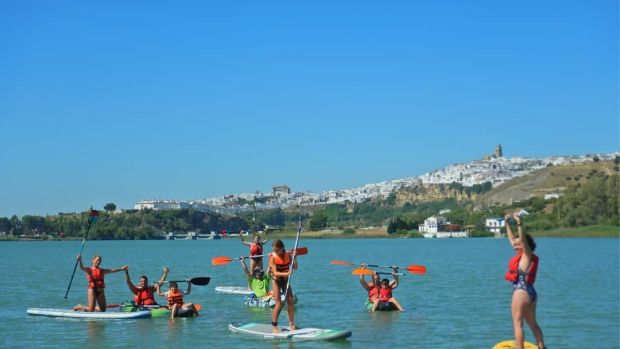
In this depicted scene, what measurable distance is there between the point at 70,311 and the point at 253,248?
5.64 meters

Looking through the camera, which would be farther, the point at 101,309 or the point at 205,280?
the point at 205,280

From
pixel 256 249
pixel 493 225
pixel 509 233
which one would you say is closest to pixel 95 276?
pixel 256 249

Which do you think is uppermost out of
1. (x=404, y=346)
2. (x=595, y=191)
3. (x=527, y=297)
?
(x=595, y=191)

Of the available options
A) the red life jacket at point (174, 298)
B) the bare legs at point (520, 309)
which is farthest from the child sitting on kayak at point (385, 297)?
the bare legs at point (520, 309)

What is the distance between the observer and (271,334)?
1908 centimetres

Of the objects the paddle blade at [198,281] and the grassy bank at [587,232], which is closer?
the paddle blade at [198,281]

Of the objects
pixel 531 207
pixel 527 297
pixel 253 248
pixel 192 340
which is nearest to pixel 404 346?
pixel 192 340

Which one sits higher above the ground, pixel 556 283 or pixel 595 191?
pixel 595 191

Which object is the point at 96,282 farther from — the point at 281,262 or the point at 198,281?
the point at 281,262

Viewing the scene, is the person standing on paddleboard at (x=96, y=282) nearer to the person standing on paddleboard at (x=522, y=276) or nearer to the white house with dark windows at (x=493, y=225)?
the person standing on paddleboard at (x=522, y=276)

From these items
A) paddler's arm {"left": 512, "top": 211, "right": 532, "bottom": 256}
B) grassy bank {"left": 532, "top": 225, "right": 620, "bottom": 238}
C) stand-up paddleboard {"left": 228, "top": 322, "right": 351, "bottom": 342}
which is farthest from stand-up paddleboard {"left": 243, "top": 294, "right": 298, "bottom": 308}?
grassy bank {"left": 532, "top": 225, "right": 620, "bottom": 238}

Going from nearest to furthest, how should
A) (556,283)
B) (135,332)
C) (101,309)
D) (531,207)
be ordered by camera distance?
(135,332)
(101,309)
(556,283)
(531,207)

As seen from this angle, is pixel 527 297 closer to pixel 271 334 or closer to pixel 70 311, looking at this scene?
pixel 271 334

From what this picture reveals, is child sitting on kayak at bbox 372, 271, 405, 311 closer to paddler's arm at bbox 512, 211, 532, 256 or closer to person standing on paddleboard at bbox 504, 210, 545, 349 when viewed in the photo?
person standing on paddleboard at bbox 504, 210, 545, 349
